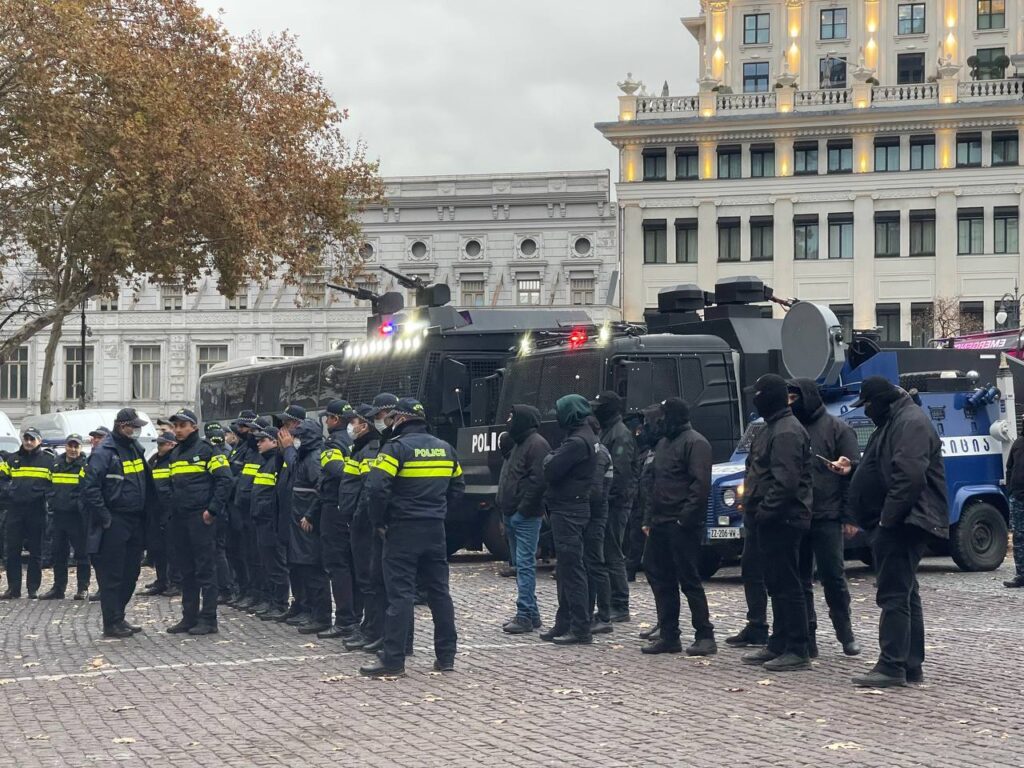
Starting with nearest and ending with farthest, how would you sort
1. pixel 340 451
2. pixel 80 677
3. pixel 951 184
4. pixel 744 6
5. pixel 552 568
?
1. pixel 80 677
2. pixel 340 451
3. pixel 552 568
4. pixel 951 184
5. pixel 744 6

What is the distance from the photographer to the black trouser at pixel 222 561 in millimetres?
15695

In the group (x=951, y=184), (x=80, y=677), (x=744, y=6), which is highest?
(x=744, y=6)

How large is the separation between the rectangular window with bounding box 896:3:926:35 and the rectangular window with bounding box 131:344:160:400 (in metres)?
37.4

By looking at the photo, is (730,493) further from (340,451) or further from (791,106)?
(791,106)

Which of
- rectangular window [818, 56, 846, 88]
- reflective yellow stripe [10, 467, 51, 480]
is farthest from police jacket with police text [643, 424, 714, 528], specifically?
rectangular window [818, 56, 846, 88]

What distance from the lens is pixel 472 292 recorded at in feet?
225

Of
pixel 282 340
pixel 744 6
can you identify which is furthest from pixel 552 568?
pixel 744 6

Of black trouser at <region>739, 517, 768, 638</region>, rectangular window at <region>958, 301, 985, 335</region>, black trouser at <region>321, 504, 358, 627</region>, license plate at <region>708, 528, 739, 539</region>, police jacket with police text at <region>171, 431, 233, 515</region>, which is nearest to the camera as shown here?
black trouser at <region>739, 517, 768, 638</region>

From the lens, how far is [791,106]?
69.4m

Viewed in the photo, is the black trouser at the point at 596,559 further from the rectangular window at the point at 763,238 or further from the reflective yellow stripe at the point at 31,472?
the rectangular window at the point at 763,238

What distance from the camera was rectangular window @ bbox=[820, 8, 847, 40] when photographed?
74938 millimetres

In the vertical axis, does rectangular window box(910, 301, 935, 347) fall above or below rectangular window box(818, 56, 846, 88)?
below

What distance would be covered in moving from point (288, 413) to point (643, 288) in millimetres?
55719

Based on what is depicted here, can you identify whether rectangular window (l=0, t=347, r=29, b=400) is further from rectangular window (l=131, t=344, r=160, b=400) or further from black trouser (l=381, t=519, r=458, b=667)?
black trouser (l=381, t=519, r=458, b=667)
